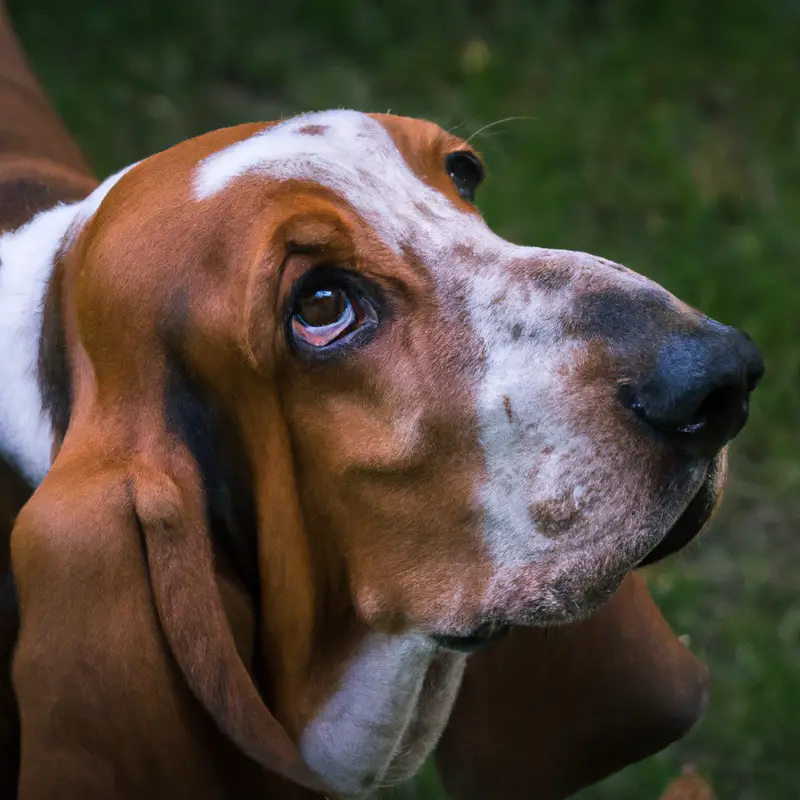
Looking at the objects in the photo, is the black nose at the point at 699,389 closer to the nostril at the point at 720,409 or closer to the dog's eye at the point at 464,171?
the nostril at the point at 720,409

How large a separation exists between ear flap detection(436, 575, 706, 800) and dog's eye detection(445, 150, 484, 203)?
0.93 m

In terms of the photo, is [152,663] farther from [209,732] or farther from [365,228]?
[365,228]

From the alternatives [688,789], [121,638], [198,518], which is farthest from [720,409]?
[688,789]

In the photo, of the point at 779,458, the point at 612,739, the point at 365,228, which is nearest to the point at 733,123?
the point at 779,458

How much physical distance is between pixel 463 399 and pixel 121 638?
70 cm

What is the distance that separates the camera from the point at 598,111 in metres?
5.57

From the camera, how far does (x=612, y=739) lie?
2.92 m

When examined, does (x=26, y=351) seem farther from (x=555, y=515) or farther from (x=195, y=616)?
(x=555, y=515)

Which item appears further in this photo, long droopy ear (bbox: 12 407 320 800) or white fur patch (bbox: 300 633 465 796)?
white fur patch (bbox: 300 633 465 796)

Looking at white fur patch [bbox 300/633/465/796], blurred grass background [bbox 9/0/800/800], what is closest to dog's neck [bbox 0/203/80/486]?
white fur patch [bbox 300/633/465/796]

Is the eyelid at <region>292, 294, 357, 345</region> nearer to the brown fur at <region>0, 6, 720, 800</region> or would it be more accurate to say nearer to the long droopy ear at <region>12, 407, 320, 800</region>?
the brown fur at <region>0, 6, 720, 800</region>

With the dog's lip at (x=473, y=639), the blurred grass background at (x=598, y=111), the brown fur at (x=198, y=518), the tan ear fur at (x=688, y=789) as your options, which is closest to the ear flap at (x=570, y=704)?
the tan ear fur at (x=688, y=789)

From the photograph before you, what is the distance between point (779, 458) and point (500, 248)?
2.56m

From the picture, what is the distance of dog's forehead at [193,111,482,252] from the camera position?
7.27ft
